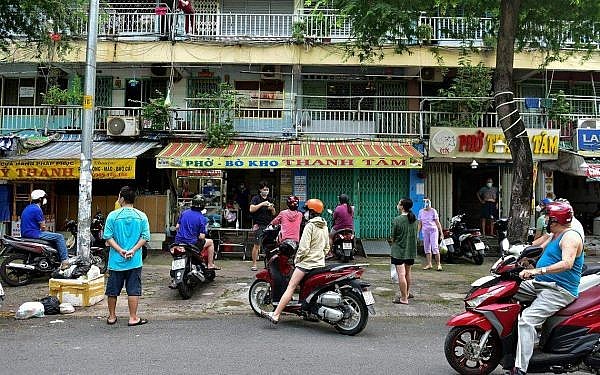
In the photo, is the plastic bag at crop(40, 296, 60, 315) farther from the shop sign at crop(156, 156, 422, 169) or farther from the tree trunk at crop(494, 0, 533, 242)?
the tree trunk at crop(494, 0, 533, 242)

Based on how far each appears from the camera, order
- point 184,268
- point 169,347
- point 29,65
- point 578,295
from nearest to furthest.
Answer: point 578,295 → point 169,347 → point 184,268 → point 29,65

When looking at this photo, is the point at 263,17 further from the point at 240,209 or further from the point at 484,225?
the point at 484,225

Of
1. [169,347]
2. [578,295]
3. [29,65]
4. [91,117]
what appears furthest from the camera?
[29,65]

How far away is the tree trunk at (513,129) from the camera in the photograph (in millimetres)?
8977

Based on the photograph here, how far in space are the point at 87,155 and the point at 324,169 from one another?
23.9 feet

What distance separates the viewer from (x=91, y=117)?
8961 mm

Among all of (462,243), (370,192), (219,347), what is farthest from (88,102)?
(462,243)

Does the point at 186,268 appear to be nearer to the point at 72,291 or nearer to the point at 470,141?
the point at 72,291

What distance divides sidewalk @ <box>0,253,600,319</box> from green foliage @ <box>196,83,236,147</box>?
4.09 m

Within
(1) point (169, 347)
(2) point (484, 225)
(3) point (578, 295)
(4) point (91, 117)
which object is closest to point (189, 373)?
(1) point (169, 347)

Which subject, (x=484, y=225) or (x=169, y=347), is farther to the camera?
(x=484, y=225)

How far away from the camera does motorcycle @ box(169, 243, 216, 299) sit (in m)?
7.84

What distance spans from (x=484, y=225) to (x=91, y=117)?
11024mm

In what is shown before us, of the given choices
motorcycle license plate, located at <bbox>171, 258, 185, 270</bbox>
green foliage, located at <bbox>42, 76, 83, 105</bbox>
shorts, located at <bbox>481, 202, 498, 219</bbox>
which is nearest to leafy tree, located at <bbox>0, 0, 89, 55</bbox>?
green foliage, located at <bbox>42, 76, 83, 105</bbox>
